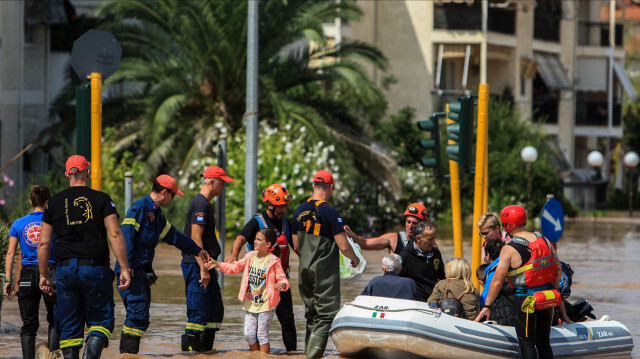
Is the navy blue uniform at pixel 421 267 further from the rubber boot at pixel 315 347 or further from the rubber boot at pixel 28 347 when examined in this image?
A: the rubber boot at pixel 28 347

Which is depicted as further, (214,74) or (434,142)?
(214,74)

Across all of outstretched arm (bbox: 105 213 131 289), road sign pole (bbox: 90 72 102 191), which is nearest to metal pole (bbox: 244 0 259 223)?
road sign pole (bbox: 90 72 102 191)

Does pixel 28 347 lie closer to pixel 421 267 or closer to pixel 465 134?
pixel 421 267

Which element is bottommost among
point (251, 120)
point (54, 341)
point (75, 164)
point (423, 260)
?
point (54, 341)

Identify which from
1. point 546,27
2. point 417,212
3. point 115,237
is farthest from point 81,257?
point 546,27

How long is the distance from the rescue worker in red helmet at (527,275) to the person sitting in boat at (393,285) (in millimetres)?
824

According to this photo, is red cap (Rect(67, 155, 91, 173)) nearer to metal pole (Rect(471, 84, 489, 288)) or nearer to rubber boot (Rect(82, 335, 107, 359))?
rubber boot (Rect(82, 335, 107, 359))

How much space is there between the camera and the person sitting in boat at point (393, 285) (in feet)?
36.0

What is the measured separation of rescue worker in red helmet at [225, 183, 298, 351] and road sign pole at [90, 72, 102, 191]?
69.2 inches

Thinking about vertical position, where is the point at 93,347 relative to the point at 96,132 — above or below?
below

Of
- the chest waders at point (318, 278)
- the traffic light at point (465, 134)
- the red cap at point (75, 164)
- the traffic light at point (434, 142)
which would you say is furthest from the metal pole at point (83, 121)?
the traffic light at point (434, 142)

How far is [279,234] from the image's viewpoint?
38.1 feet

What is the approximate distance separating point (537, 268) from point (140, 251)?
3.38 meters

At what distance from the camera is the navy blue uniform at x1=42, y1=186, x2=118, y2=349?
30.9ft
